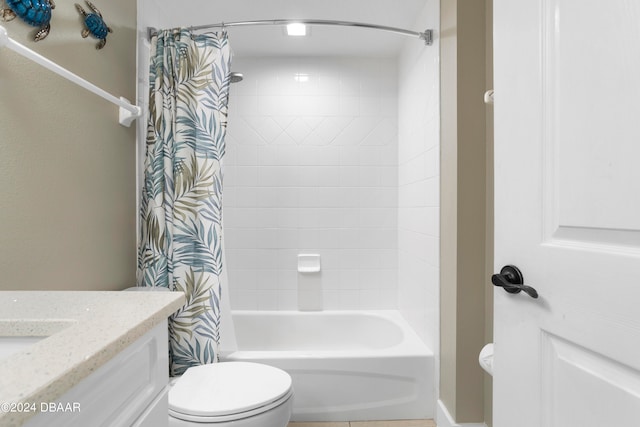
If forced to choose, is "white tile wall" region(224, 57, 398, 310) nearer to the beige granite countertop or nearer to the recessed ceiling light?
the recessed ceiling light

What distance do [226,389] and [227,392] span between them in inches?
1.0

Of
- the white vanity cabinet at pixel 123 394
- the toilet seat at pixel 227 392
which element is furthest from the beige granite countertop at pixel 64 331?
the toilet seat at pixel 227 392

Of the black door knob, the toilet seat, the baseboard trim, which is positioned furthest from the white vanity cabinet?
the baseboard trim

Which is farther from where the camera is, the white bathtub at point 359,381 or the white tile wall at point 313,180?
the white tile wall at point 313,180

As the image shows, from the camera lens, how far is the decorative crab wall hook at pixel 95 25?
1374 millimetres

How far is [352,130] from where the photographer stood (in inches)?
105

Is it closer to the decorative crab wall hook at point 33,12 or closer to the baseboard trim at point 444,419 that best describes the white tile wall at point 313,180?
the baseboard trim at point 444,419

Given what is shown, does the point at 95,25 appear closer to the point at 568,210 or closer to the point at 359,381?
the point at 568,210

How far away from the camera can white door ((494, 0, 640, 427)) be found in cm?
61

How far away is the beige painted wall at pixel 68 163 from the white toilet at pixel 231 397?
565mm

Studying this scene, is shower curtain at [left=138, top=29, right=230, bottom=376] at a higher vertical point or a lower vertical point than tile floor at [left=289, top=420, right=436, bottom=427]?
higher

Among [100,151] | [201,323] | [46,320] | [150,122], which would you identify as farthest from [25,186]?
[201,323]

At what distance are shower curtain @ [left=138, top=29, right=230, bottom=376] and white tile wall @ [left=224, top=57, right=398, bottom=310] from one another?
868 mm

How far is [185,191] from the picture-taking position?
1.75m
